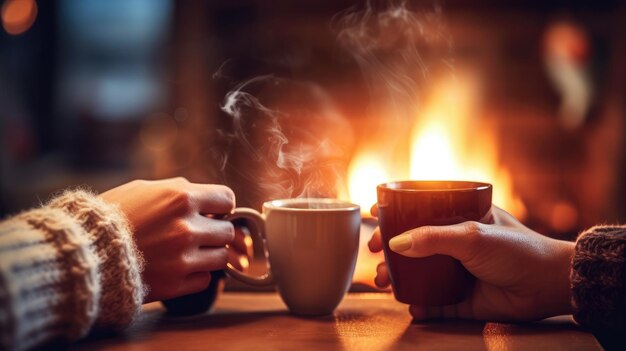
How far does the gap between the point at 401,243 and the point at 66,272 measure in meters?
0.37

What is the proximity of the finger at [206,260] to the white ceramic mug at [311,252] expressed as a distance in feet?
0.09

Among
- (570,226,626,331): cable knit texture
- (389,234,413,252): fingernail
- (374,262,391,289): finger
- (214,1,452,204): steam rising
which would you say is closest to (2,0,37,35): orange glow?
(214,1,452,204): steam rising

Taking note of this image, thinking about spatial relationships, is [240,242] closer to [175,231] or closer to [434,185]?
[175,231]

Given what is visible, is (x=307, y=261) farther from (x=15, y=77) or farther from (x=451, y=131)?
(x=15, y=77)

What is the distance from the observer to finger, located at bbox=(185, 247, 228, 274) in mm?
766

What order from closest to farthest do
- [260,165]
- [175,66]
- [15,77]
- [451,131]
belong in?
[451,131]
[260,165]
[175,66]
[15,77]

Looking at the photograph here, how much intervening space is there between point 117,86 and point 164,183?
2892 mm

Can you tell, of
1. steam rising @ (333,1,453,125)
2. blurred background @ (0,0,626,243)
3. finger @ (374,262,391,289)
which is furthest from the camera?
blurred background @ (0,0,626,243)

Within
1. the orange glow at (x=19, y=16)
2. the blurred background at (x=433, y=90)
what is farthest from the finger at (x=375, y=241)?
the orange glow at (x=19, y=16)

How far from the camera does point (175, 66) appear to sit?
3074 mm

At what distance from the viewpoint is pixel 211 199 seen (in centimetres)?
79

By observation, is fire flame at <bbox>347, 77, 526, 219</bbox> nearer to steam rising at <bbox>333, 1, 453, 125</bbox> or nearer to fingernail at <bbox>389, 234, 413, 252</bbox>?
steam rising at <bbox>333, 1, 453, 125</bbox>

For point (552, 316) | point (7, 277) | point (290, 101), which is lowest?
point (552, 316)

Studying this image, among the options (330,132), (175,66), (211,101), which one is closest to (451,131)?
(330,132)
